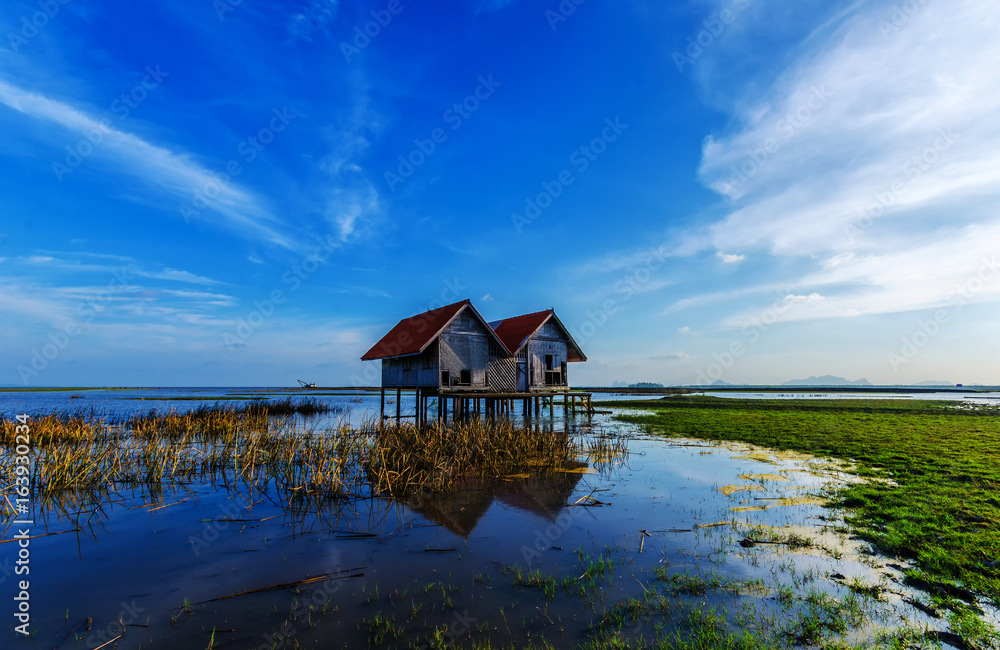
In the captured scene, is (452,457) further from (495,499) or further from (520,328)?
(520,328)

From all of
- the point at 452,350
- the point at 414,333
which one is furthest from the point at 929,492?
the point at 414,333

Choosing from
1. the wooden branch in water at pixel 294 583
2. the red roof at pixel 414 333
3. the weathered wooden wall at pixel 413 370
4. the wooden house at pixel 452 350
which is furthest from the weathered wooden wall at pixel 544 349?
the wooden branch in water at pixel 294 583

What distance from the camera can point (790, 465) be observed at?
46.3 ft

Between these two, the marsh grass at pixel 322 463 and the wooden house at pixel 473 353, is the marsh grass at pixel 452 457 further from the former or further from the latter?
the wooden house at pixel 473 353

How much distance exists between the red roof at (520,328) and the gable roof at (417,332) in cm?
239

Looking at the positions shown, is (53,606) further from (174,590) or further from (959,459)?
(959,459)

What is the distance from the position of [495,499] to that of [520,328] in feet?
64.2

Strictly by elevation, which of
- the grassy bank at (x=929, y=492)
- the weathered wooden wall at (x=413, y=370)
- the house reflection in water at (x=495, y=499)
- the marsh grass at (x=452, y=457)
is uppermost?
the weathered wooden wall at (x=413, y=370)

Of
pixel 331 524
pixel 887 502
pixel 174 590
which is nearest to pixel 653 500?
pixel 887 502

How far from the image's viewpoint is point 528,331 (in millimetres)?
28156

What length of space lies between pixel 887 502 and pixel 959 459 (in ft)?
22.6

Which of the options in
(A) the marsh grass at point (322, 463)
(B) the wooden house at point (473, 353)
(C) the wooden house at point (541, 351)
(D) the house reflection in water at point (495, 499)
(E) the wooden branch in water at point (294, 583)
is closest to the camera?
(E) the wooden branch in water at point (294, 583)

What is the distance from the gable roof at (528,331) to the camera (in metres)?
27.8

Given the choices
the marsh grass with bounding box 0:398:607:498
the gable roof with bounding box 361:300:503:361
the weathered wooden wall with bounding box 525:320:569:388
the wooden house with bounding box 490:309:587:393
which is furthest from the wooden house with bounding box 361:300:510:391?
the marsh grass with bounding box 0:398:607:498
